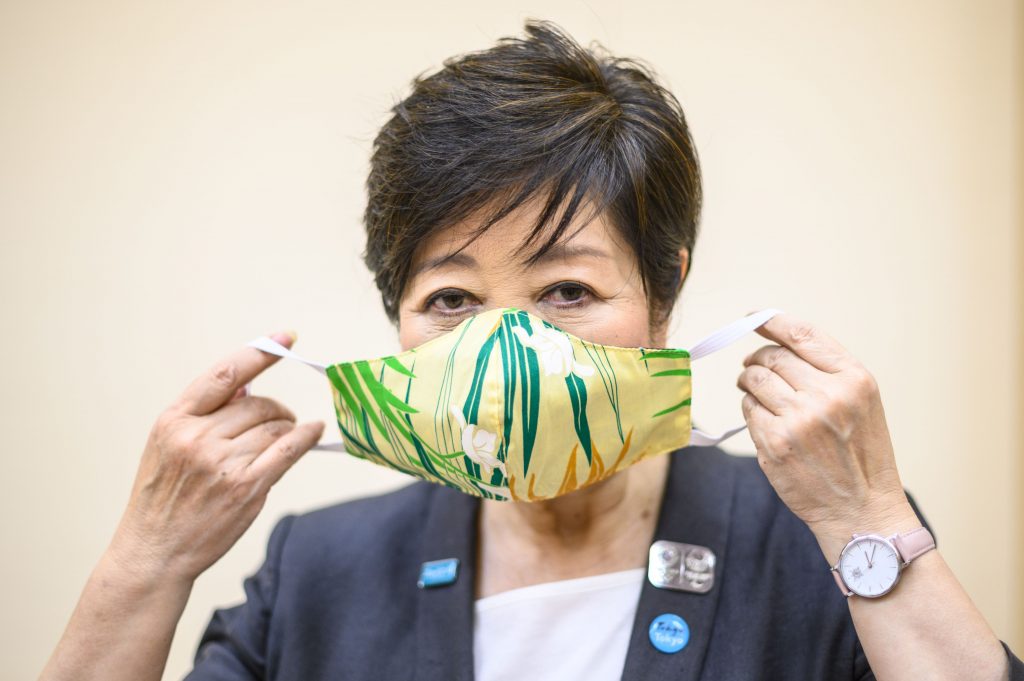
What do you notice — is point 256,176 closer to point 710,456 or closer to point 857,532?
point 710,456

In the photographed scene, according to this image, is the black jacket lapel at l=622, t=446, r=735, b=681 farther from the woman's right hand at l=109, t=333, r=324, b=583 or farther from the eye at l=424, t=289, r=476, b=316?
the woman's right hand at l=109, t=333, r=324, b=583

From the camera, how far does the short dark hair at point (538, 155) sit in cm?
149

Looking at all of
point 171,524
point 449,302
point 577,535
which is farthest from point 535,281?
point 171,524

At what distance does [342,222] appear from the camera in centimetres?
279

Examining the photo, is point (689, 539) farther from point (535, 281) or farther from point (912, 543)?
point (535, 281)

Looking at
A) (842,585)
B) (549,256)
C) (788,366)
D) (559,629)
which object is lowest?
(559,629)

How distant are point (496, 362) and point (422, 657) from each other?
56 centimetres

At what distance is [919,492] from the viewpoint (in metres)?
2.64

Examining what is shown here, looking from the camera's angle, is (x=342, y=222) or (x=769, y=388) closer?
(x=769, y=388)

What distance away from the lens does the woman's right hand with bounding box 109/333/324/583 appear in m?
1.59

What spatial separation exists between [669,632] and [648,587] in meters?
0.08

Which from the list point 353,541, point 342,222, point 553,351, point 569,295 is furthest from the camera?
point 342,222

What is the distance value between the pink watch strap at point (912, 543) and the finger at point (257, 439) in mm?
1043

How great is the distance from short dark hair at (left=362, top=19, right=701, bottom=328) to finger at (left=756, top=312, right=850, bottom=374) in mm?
244
